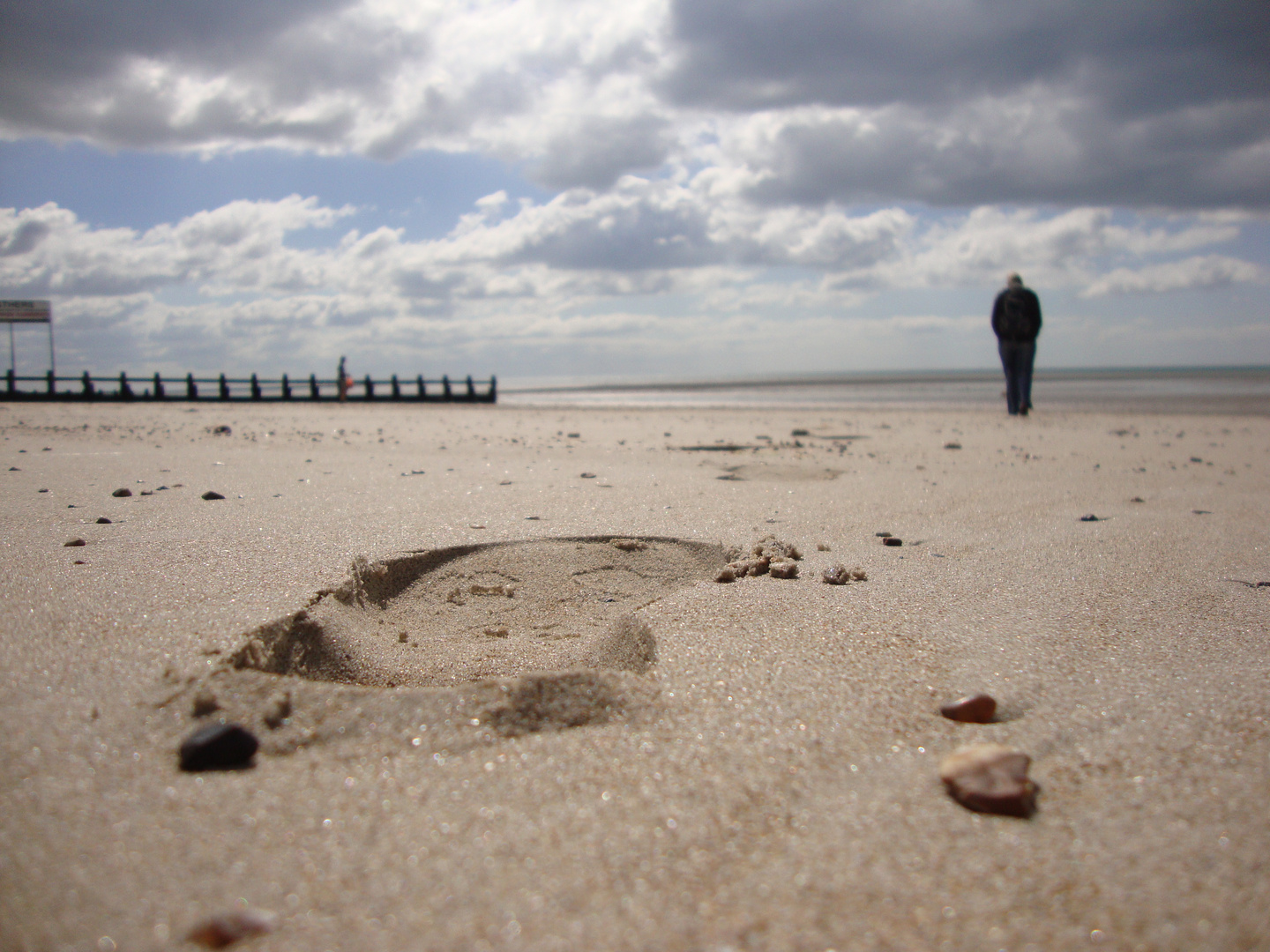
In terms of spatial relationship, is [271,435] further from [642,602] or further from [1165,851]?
[1165,851]

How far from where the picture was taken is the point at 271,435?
759 cm

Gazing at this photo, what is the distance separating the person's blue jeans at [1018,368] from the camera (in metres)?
9.70

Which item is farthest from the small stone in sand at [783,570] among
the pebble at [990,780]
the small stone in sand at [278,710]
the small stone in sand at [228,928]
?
the small stone in sand at [228,928]

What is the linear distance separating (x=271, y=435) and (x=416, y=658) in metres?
6.63

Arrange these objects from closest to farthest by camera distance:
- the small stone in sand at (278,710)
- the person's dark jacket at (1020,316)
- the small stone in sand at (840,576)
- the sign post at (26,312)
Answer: the small stone in sand at (278,710) → the small stone in sand at (840,576) → the person's dark jacket at (1020,316) → the sign post at (26,312)

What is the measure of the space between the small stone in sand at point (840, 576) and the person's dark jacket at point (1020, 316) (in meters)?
8.53

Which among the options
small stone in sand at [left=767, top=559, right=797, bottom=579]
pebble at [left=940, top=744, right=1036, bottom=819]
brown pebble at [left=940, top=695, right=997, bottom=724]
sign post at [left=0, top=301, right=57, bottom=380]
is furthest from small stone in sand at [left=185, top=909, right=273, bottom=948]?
sign post at [left=0, top=301, right=57, bottom=380]

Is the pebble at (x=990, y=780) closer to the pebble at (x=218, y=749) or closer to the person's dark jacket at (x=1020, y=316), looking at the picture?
the pebble at (x=218, y=749)

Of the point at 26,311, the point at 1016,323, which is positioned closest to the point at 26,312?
the point at 26,311

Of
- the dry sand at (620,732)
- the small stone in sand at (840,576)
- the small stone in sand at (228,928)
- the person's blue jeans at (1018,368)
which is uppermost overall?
the person's blue jeans at (1018,368)

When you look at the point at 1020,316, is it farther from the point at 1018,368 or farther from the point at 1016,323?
the point at 1018,368

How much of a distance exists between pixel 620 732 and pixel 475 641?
693 millimetres

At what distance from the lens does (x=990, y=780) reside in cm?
113

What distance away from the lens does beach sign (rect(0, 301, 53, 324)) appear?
87.1 ft
